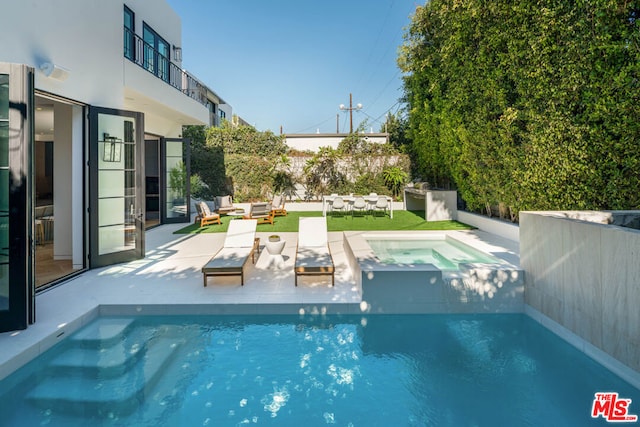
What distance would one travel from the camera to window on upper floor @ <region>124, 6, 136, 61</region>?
30.8 ft

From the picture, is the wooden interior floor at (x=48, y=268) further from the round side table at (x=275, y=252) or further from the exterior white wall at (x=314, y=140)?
the exterior white wall at (x=314, y=140)

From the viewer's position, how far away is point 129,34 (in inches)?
380

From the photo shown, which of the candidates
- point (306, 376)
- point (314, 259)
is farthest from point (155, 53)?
point (306, 376)

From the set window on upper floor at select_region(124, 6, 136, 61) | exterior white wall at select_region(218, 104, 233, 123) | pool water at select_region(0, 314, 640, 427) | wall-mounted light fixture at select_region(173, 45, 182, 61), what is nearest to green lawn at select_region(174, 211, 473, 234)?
window on upper floor at select_region(124, 6, 136, 61)

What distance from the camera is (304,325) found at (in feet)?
16.4

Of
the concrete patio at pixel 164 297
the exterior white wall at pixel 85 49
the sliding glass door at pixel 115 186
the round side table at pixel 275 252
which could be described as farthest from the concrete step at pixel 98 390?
the exterior white wall at pixel 85 49

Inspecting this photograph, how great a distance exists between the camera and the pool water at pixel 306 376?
3229mm

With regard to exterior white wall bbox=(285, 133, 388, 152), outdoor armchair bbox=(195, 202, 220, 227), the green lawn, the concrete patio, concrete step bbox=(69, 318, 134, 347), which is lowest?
concrete step bbox=(69, 318, 134, 347)

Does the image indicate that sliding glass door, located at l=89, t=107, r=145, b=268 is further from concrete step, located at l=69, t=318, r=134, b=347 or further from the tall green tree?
the tall green tree

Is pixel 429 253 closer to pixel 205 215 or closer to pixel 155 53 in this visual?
pixel 205 215

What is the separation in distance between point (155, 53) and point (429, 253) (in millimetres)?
9894

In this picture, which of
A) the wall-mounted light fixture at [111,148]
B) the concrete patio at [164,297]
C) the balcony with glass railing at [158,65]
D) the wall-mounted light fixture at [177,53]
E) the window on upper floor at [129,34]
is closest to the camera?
the concrete patio at [164,297]

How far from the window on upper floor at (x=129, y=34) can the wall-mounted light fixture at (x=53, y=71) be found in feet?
12.1

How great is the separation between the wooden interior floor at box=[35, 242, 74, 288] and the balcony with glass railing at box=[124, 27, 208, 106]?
4912 mm
